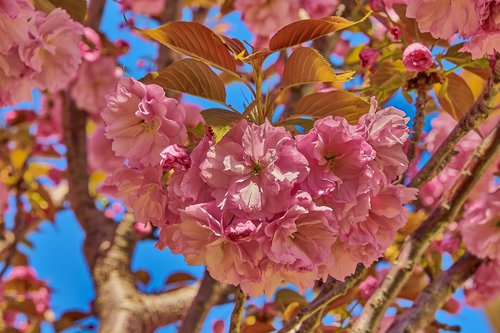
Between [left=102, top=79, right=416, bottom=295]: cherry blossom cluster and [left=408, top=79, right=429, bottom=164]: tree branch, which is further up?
[left=408, top=79, right=429, bottom=164]: tree branch

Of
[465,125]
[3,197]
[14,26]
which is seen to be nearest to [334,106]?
[465,125]

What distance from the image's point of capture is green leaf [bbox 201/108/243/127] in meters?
0.81

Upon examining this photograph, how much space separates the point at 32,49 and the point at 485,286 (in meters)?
1.06

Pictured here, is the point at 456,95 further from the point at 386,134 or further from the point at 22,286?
the point at 22,286

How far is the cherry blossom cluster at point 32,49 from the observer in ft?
3.55

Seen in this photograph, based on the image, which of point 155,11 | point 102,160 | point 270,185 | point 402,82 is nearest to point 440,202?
point 402,82

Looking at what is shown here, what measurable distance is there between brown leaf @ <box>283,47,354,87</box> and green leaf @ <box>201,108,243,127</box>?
9 cm

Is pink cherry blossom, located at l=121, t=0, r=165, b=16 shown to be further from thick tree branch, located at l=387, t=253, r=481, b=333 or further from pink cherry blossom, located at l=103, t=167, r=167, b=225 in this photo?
pink cherry blossom, located at l=103, t=167, r=167, b=225

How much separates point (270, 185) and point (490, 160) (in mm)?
588

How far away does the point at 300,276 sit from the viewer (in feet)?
Result: 2.91

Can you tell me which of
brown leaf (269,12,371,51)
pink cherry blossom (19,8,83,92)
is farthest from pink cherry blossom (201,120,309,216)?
pink cherry blossom (19,8,83,92)

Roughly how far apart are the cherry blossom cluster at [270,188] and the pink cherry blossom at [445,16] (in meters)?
0.20

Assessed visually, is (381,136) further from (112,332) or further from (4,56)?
(112,332)

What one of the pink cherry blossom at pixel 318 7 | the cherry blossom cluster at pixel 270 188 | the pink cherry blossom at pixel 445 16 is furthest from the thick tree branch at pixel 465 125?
the pink cherry blossom at pixel 318 7
